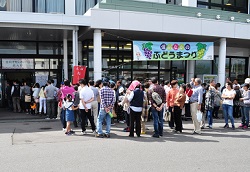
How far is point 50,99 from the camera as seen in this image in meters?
10.7

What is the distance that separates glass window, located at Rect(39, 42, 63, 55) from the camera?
1483 centimetres

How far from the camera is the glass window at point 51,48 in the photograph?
14826mm

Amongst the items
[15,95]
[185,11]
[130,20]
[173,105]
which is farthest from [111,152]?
[185,11]

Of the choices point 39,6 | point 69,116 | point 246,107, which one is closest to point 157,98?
point 69,116

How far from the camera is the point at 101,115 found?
24.3 ft

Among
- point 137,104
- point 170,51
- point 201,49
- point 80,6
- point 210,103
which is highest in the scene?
point 80,6

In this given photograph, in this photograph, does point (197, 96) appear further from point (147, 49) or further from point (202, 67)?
point (202, 67)

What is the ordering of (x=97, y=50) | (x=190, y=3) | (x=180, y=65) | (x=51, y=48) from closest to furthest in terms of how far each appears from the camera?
(x=97, y=50) < (x=51, y=48) < (x=190, y=3) < (x=180, y=65)

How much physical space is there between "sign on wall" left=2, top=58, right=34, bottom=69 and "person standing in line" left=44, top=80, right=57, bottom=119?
467 centimetres

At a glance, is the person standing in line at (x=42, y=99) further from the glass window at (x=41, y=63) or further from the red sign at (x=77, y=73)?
the glass window at (x=41, y=63)

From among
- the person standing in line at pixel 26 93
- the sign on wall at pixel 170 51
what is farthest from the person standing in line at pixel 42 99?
the sign on wall at pixel 170 51

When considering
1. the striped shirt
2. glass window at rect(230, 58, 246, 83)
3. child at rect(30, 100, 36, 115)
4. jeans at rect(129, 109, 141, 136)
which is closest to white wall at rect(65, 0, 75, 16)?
child at rect(30, 100, 36, 115)

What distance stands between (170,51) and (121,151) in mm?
8247

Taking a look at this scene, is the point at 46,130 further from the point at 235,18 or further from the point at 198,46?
the point at 235,18
